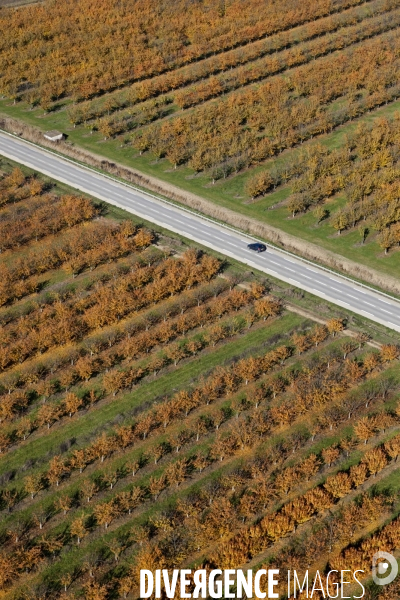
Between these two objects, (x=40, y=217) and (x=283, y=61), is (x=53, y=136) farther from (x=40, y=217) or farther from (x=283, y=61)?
(x=283, y=61)

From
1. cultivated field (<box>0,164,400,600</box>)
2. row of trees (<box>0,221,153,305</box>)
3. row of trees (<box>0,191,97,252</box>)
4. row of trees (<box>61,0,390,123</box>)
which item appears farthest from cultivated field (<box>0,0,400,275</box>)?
cultivated field (<box>0,164,400,600</box>)

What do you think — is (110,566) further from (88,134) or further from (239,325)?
(88,134)

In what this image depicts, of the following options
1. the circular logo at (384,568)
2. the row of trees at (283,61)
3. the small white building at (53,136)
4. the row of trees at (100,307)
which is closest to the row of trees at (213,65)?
the row of trees at (283,61)

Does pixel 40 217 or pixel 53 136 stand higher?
pixel 53 136

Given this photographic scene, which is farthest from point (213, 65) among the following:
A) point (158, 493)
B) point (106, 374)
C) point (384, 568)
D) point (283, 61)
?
point (384, 568)

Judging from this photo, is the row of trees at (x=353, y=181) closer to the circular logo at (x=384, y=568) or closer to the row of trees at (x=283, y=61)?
the row of trees at (x=283, y=61)

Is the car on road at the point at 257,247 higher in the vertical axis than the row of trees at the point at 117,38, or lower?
lower
